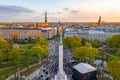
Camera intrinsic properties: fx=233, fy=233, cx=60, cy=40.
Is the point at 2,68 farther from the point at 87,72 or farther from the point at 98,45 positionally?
the point at 98,45

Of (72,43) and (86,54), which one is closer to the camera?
(86,54)

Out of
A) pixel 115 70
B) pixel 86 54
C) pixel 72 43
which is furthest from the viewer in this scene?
pixel 72 43

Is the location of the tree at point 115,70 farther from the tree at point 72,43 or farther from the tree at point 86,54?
the tree at point 72,43

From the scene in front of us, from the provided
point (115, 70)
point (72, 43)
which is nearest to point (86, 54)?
point (115, 70)

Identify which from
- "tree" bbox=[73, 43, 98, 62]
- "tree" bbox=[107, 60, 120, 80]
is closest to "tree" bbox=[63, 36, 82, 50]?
"tree" bbox=[73, 43, 98, 62]

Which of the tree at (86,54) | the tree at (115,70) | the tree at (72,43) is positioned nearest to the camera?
the tree at (115,70)

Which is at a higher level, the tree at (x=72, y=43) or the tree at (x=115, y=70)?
the tree at (x=115, y=70)

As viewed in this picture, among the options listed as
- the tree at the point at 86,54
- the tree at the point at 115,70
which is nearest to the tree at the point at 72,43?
the tree at the point at 86,54

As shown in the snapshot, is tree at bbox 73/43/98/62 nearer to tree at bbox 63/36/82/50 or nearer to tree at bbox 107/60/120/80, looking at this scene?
tree at bbox 107/60/120/80

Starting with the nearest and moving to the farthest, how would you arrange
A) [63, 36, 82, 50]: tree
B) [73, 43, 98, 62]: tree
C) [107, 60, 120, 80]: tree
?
[107, 60, 120, 80]: tree, [73, 43, 98, 62]: tree, [63, 36, 82, 50]: tree

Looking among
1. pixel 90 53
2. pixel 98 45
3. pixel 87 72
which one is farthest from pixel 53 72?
pixel 98 45

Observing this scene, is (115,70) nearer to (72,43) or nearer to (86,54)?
(86,54)
